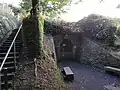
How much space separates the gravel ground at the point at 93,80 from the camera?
974 cm

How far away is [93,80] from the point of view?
11008mm

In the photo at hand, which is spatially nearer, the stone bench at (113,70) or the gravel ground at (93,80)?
the gravel ground at (93,80)

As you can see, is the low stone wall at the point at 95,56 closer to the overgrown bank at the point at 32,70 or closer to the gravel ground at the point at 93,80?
the gravel ground at the point at 93,80

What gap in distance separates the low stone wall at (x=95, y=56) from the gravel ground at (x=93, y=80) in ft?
3.43

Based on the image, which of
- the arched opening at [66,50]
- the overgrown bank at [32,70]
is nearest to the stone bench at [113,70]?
the overgrown bank at [32,70]

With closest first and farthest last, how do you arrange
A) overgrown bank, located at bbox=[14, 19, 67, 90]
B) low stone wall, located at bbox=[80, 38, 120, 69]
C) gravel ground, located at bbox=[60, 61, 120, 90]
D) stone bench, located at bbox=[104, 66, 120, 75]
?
1. overgrown bank, located at bbox=[14, 19, 67, 90]
2. gravel ground, located at bbox=[60, 61, 120, 90]
3. stone bench, located at bbox=[104, 66, 120, 75]
4. low stone wall, located at bbox=[80, 38, 120, 69]

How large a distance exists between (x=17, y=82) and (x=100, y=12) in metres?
15.6

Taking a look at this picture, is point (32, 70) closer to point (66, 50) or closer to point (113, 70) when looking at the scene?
point (113, 70)

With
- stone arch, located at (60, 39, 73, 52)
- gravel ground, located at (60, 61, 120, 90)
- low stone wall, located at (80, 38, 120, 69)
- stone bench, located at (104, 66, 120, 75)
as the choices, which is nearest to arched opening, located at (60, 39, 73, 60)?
stone arch, located at (60, 39, 73, 52)

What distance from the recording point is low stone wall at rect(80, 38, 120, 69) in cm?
1357

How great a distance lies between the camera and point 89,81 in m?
10.8

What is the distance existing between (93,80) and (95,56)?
14.2ft

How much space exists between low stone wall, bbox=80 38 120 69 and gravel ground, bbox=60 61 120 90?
41.1 inches

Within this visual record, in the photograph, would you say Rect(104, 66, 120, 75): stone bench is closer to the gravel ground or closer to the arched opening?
the gravel ground
